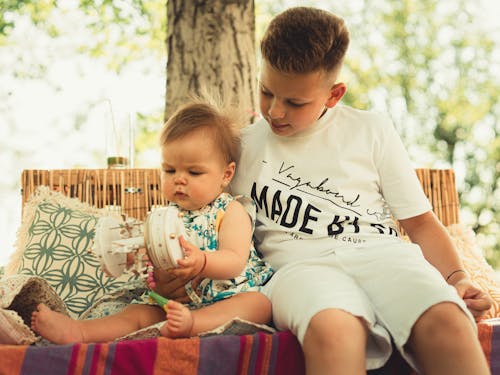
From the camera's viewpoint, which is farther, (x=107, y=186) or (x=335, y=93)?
(x=107, y=186)

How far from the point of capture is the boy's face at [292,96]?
1588 mm

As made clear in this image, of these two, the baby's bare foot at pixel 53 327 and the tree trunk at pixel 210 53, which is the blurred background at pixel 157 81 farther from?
the baby's bare foot at pixel 53 327

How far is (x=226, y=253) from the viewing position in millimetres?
1509

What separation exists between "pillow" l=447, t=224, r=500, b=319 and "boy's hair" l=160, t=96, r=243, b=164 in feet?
3.22

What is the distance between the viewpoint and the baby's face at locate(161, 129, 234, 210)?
5.30ft

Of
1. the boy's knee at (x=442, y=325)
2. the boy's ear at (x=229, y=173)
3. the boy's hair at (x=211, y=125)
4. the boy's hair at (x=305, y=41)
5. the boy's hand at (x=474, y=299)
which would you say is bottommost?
the boy's hand at (x=474, y=299)

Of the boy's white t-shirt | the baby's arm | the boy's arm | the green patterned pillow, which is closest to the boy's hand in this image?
the boy's arm

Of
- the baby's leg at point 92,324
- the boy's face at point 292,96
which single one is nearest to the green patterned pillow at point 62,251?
the baby's leg at point 92,324

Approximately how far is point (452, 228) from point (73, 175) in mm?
1536

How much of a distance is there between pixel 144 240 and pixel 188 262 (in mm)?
112

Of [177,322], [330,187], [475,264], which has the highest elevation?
[330,187]

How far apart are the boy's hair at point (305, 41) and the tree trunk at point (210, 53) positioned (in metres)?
1.03

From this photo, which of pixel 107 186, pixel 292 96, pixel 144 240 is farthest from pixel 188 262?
pixel 107 186

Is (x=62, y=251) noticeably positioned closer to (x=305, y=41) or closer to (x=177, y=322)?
(x=177, y=322)
